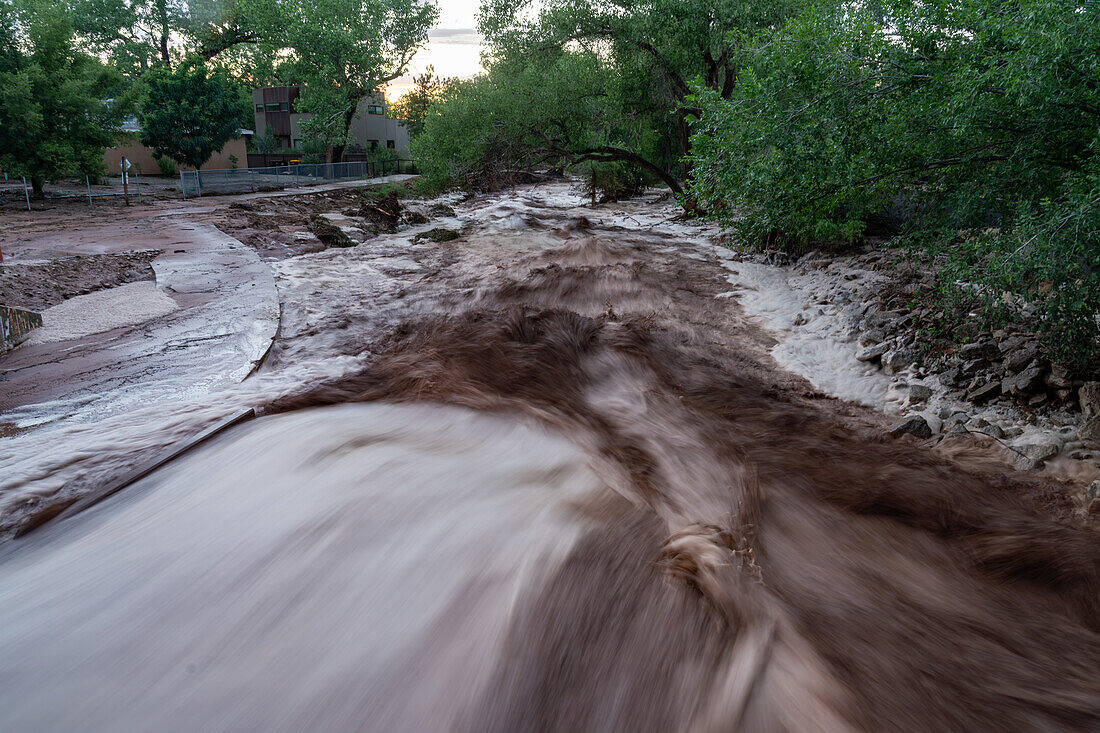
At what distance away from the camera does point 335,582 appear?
3334 mm

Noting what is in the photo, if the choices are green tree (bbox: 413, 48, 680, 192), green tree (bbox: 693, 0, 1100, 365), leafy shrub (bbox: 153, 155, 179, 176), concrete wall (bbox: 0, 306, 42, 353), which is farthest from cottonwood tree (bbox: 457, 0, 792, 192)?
leafy shrub (bbox: 153, 155, 179, 176)

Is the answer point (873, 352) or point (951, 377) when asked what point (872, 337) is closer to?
point (873, 352)

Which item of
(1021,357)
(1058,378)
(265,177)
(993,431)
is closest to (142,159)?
(265,177)

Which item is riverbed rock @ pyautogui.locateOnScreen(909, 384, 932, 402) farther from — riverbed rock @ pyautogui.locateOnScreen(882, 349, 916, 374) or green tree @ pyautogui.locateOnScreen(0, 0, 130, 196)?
green tree @ pyautogui.locateOnScreen(0, 0, 130, 196)

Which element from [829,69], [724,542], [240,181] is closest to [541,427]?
[724,542]

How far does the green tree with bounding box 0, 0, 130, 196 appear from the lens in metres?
21.1

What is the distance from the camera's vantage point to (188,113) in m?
28.7

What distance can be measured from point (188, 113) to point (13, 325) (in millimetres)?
26470

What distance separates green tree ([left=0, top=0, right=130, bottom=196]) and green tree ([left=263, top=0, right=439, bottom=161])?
445 inches

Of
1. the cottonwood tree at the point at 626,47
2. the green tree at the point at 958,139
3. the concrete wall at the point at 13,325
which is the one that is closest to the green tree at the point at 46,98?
the cottonwood tree at the point at 626,47

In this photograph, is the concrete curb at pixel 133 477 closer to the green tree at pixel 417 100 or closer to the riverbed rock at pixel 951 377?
the riverbed rock at pixel 951 377

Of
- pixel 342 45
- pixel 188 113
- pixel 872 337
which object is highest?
pixel 342 45

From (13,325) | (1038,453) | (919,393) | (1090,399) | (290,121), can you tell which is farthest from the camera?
(290,121)

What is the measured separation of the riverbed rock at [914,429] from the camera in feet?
20.0
